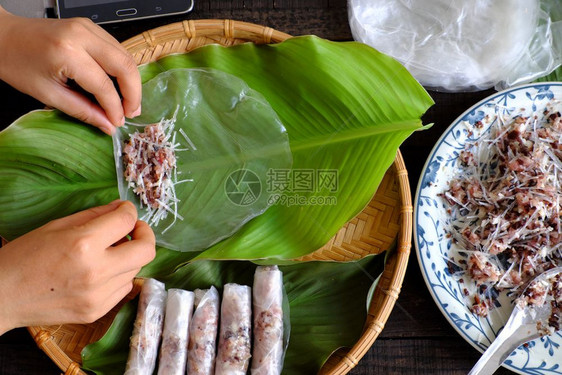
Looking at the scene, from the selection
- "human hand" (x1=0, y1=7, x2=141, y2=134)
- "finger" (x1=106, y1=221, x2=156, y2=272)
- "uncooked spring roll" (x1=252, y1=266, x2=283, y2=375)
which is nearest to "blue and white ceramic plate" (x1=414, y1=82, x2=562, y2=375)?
"uncooked spring roll" (x1=252, y1=266, x2=283, y2=375)

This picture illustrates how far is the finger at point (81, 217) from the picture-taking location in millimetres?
1178

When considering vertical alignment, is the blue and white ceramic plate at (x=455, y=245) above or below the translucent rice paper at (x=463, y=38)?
below

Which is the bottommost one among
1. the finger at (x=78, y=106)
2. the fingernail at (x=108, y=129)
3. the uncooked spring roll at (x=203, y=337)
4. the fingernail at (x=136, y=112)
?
the uncooked spring roll at (x=203, y=337)

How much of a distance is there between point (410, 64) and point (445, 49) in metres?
0.12

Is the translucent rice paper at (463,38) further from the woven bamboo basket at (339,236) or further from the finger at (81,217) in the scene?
the finger at (81,217)

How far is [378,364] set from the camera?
1.50 meters

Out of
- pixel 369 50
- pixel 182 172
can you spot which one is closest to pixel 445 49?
pixel 369 50

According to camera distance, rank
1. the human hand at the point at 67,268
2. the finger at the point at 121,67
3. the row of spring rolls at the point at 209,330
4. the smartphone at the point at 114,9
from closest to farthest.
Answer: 1. the human hand at the point at 67,268
2. the finger at the point at 121,67
3. the row of spring rolls at the point at 209,330
4. the smartphone at the point at 114,9

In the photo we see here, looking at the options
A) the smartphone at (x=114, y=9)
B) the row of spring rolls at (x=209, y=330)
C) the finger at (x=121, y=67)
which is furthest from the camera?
the smartphone at (x=114, y=9)

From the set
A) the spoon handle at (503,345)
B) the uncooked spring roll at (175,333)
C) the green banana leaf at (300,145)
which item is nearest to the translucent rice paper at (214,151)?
the green banana leaf at (300,145)

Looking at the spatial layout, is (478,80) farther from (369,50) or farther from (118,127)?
(118,127)

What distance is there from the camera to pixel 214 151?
4.66 feet

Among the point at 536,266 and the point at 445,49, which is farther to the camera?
the point at 445,49

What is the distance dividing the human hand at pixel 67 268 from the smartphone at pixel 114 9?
62 cm
